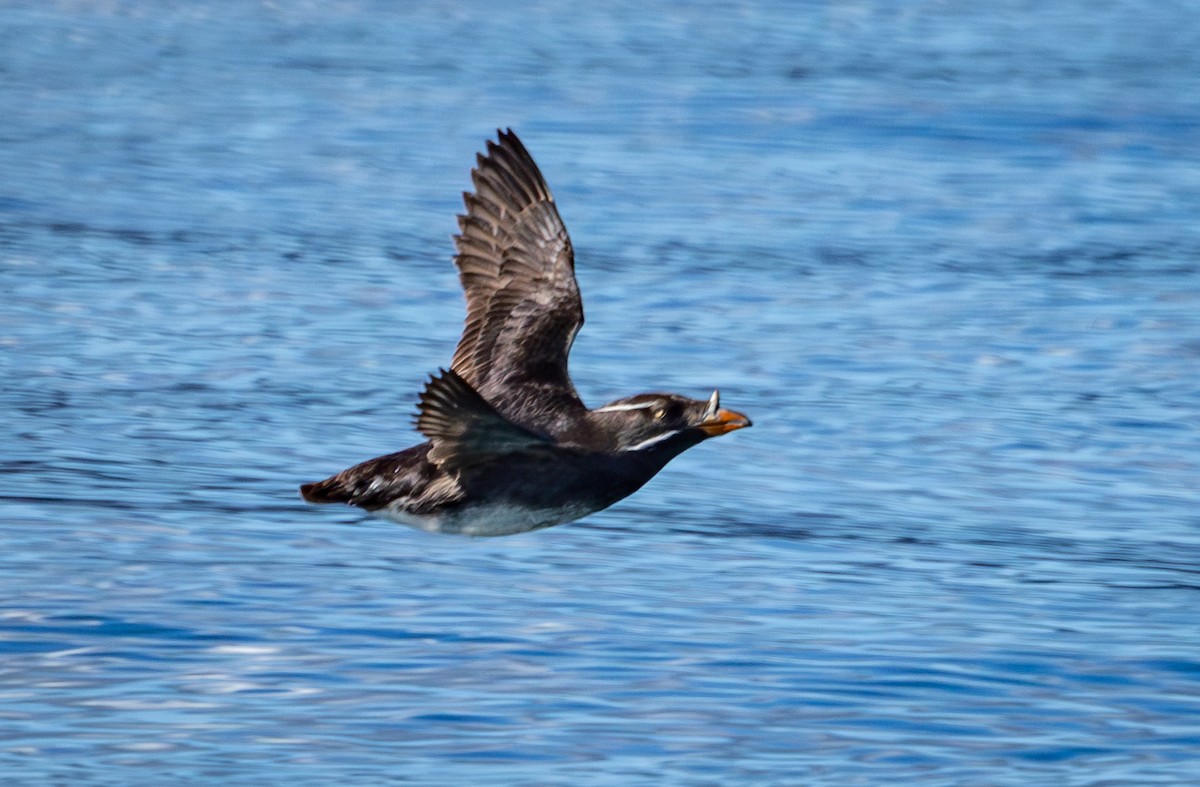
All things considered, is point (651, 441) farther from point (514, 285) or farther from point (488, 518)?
point (514, 285)

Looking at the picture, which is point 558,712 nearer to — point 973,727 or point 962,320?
point 973,727

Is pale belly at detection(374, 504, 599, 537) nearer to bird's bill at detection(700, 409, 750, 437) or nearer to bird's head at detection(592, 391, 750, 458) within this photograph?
bird's head at detection(592, 391, 750, 458)

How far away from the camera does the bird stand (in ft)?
23.5

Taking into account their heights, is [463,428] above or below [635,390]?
above

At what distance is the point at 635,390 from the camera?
36.3 ft

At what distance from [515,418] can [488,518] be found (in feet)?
1.29

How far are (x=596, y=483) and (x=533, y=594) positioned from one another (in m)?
1.45

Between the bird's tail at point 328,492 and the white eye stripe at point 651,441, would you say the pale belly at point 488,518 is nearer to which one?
the bird's tail at point 328,492

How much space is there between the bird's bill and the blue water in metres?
0.99

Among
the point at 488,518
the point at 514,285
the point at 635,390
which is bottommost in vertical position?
the point at 635,390

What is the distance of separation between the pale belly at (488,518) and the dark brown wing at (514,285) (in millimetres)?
497

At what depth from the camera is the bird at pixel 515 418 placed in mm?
7168

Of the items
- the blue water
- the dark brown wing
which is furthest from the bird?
the blue water

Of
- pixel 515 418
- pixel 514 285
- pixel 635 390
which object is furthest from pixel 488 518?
pixel 635 390
